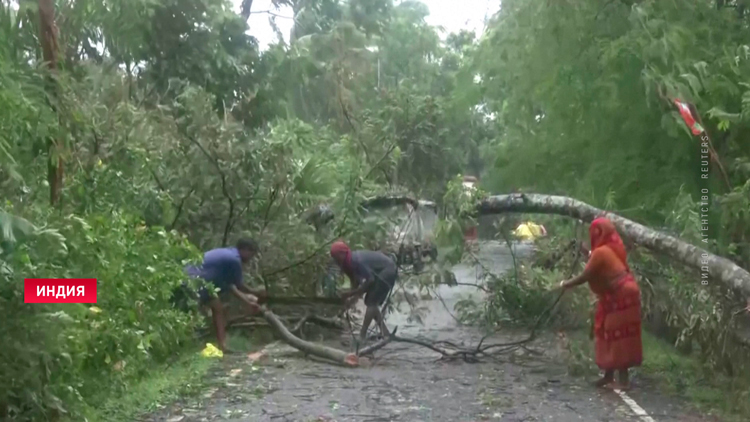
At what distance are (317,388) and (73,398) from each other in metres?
3.06

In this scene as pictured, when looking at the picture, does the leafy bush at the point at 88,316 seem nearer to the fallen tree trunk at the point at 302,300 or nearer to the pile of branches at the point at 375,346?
the pile of branches at the point at 375,346

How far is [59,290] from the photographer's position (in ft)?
19.6

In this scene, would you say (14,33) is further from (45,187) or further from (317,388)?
(317,388)

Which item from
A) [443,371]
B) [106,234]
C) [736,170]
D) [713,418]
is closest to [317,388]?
[443,371]

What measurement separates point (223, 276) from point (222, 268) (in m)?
0.10

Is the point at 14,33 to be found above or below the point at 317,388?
above

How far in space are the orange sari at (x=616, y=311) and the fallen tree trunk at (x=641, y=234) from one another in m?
0.56

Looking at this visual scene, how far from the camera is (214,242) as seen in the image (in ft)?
39.6

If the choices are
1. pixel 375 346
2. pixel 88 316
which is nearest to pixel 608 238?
pixel 375 346

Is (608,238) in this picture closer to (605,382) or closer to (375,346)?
(605,382)

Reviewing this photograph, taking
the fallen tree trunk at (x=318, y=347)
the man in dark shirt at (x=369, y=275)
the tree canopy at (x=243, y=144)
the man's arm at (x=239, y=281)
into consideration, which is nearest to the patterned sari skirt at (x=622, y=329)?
the tree canopy at (x=243, y=144)

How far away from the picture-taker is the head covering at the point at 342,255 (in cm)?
1139

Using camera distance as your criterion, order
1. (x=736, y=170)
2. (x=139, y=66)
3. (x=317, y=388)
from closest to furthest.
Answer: (x=317, y=388) → (x=736, y=170) → (x=139, y=66)

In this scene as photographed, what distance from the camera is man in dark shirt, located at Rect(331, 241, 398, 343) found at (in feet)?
37.4
